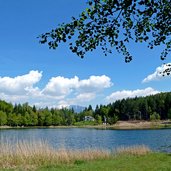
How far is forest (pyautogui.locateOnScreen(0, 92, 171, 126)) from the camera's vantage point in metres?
140

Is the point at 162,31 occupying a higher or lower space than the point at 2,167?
higher

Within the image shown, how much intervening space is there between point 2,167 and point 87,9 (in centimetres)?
1291

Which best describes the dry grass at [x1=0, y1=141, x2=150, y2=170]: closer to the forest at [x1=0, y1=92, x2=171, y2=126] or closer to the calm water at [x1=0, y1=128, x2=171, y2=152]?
the calm water at [x1=0, y1=128, x2=171, y2=152]

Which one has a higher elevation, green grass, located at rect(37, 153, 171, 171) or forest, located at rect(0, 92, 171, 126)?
forest, located at rect(0, 92, 171, 126)

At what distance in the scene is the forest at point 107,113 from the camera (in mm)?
140500

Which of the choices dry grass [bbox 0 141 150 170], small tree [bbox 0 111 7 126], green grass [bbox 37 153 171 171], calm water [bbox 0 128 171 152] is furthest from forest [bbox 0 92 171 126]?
green grass [bbox 37 153 171 171]

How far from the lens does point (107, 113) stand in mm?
172375

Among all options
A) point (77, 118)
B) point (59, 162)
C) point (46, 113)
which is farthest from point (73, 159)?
point (77, 118)

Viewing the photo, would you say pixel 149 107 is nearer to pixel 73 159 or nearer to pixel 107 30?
pixel 73 159

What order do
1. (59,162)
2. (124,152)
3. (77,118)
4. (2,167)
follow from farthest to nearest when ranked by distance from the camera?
(77,118)
(124,152)
(59,162)
(2,167)

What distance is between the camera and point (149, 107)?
516ft

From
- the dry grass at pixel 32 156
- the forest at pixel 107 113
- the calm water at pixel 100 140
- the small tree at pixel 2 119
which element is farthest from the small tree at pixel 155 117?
the dry grass at pixel 32 156

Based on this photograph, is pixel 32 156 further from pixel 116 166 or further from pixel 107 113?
pixel 107 113

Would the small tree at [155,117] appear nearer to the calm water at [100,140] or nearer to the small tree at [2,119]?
the small tree at [2,119]
